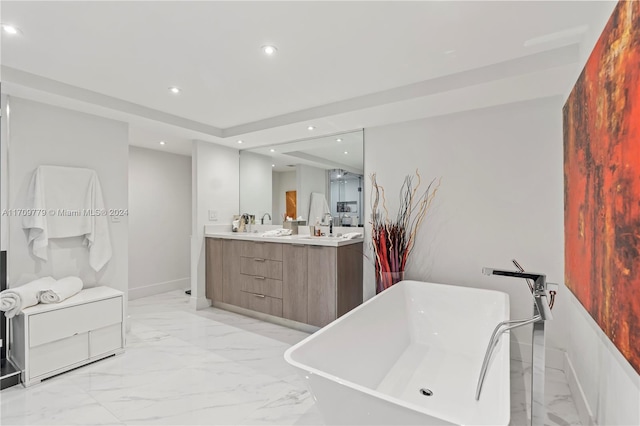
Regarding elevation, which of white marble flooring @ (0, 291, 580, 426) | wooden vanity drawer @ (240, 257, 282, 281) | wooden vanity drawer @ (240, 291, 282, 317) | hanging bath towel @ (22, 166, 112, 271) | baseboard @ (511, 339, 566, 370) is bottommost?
white marble flooring @ (0, 291, 580, 426)

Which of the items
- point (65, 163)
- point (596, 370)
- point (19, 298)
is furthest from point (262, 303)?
point (596, 370)

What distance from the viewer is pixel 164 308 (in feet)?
13.7

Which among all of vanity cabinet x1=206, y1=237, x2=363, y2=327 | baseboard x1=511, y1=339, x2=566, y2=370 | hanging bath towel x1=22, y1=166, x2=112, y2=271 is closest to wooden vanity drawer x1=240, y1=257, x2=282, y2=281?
vanity cabinet x1=206, y1=237, x2=363, y2=327

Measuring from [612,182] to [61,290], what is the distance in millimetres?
3709

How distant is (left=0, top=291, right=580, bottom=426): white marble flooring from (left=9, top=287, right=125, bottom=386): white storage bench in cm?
10

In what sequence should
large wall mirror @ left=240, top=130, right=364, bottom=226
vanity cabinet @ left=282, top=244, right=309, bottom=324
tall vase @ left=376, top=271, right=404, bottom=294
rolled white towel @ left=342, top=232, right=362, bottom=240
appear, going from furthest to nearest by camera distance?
large wall mirror @ left=240, top=130, right=364, bottom=226 → rolled white towel @ left=342, top=232, right=362, bottom=240 → vanity cabinet @ left=282, top=244, right=309, bottom=324 → tall vase @ left=376, top=271, right=404, bottom=294

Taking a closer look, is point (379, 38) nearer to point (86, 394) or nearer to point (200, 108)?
point (200, 108)

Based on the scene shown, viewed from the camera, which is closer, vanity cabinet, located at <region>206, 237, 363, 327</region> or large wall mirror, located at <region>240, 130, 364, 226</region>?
vanity cabinet, located at <region>206, 237, 363, 327</region>

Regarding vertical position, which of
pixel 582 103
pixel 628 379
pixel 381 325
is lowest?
pixel 381 325

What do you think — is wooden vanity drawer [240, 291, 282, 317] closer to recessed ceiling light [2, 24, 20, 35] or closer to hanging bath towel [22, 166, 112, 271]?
hanging bath towel [22, 166, 112, 271]

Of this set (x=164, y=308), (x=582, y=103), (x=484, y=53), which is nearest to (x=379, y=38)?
(x=484, y=53)

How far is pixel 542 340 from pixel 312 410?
1428 mm

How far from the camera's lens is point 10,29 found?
1818 millimetres

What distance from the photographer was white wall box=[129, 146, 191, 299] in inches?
181
